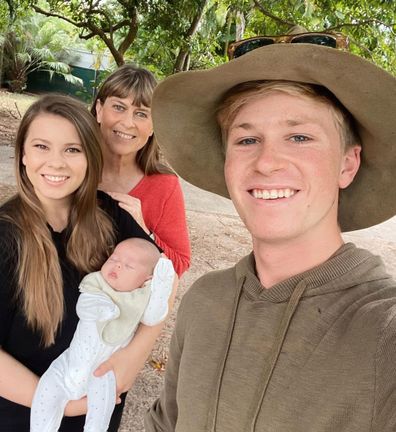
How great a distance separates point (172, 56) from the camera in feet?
28.4

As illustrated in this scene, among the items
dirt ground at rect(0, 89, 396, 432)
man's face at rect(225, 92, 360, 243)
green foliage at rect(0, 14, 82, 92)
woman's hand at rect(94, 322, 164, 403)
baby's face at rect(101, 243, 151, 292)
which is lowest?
dirt ground at rect(0, 89, 396, 432)

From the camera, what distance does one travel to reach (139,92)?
250 centimetres

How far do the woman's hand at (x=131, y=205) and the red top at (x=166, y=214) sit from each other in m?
0.17

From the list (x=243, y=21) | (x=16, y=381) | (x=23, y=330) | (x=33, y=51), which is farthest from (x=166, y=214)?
(x=33, y=51)

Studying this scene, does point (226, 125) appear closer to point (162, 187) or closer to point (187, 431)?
point (187, 431)

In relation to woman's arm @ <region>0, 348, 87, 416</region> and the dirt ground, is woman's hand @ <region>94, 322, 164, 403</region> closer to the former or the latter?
woman's arm @ <region>0, 348, 87, 416</region>

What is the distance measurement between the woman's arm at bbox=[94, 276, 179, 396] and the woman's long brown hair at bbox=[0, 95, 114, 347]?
0.28m

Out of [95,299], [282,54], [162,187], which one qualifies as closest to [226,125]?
[282,54]

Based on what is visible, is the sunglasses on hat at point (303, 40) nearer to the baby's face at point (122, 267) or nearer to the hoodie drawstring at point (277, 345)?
the hoodie drawstring at point (277, 345)

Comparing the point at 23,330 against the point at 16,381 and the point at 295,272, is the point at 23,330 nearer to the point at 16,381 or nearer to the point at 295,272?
the point at 16,381

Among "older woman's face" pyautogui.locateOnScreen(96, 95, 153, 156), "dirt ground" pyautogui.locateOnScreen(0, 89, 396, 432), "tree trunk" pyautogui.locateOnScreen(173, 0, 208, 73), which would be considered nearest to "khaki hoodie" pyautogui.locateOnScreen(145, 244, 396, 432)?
"older woman's face" pyautogui.locateOnScreen(96, 95, 153, 156)

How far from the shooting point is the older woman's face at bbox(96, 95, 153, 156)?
2.50 m

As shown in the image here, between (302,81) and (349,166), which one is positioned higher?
(302,81)

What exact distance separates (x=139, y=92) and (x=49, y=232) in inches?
39.4
